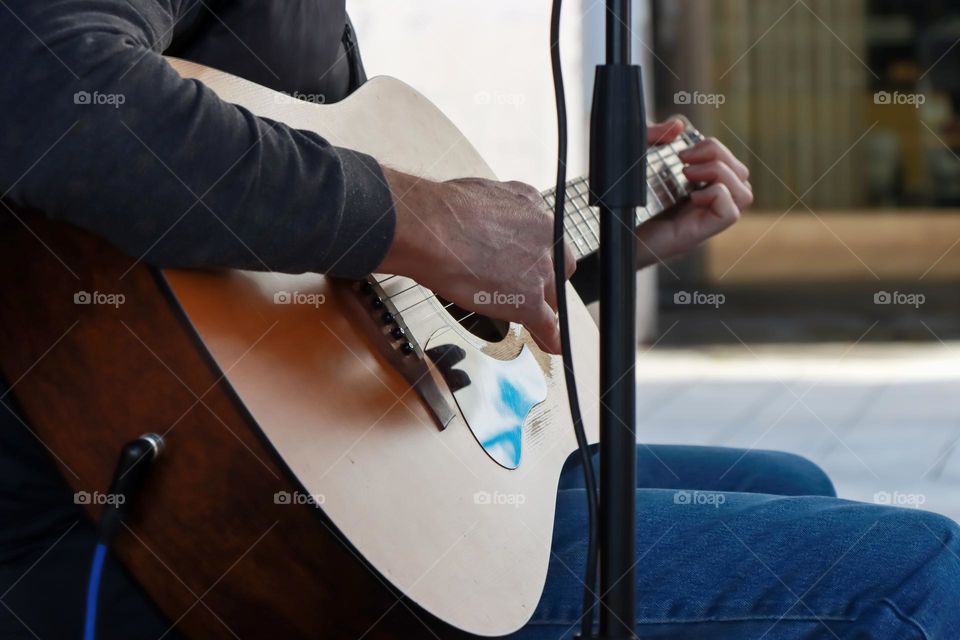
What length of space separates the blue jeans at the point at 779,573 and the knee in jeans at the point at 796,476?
34cm

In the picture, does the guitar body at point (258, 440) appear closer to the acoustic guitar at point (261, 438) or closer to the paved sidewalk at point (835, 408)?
the acoustic guitar at point (261, 438)

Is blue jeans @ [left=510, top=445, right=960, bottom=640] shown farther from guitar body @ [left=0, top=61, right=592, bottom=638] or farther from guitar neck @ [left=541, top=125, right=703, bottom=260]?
guitar neck @ [left=541, top=125, right=703, bottom=260]

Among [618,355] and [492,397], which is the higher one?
[618,355]

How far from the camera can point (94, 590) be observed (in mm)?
785

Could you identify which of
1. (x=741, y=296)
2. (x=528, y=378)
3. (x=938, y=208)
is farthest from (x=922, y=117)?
(x=528, y=378)

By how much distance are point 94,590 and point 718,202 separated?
3.26 feet

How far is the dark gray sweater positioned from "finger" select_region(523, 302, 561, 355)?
0.63 ft

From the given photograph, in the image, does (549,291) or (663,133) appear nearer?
(549,291)

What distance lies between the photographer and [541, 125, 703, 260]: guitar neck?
133 cm

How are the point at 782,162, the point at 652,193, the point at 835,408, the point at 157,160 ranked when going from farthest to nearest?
1. the point at 782,162
2. the point at 835,408
3. the point at 652,193
4. the point at 157,160

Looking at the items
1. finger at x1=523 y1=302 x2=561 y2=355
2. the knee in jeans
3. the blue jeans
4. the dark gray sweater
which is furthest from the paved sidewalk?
the dark gray sweater

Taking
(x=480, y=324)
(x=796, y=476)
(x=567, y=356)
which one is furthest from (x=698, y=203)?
(x=567, y=356)

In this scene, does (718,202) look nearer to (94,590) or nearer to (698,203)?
(698,203)

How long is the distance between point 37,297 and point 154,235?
11cm
